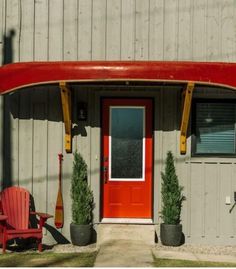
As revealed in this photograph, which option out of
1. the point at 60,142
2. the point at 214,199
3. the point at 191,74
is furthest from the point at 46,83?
the point at 214,199

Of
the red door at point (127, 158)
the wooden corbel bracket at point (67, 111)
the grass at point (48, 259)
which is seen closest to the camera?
the grass at point (48, 259)

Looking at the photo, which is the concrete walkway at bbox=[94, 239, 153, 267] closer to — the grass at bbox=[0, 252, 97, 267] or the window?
the grass at bbox=[0, 252, 97, 267]

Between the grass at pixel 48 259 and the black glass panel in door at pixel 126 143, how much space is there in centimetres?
180

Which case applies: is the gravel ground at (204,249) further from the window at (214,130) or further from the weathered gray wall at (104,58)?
the window at (214,130)

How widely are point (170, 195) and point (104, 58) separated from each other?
8.88 feet

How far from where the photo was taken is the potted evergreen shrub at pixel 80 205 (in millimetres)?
9203

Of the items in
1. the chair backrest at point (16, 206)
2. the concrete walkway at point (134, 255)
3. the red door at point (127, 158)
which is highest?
the red door at point (127, 158)

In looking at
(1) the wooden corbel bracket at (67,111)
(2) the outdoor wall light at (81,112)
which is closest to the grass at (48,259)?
(1) the wooden corbel bracket at (67,111)

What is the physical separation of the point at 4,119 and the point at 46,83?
4.88 feet

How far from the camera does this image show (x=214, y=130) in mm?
9609

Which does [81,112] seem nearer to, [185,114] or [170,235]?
[185,114]

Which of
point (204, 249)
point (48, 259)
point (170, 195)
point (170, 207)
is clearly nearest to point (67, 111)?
point (170, 195)

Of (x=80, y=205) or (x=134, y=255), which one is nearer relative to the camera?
(x=134, y=255)

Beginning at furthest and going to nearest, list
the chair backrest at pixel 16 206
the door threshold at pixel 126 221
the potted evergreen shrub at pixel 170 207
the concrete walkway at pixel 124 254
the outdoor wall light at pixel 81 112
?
the outdoor wall light at pixel 81 112 < the door threshold at pixel 126 221 < the potted evergreen shrub at pixel 170 207 < the chair backrest at pixel 16 206 < the concrete walkway at pixel 124 254
